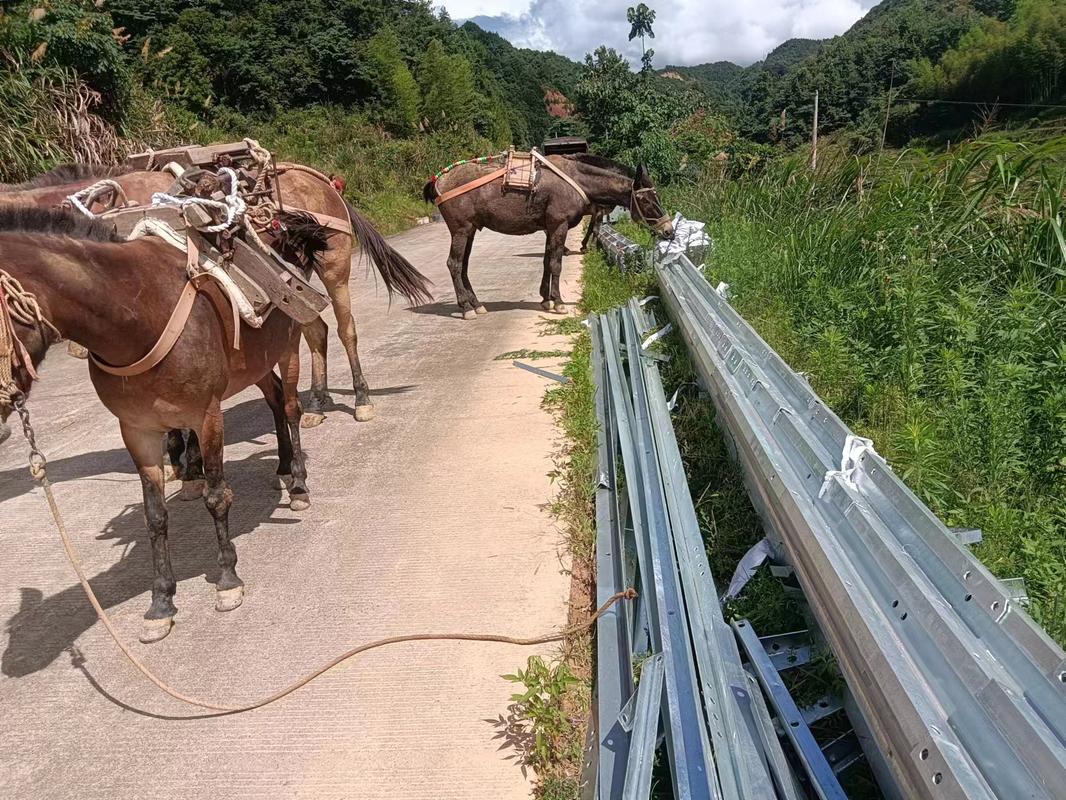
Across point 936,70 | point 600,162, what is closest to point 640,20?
point 936,70

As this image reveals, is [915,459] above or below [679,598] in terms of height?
above

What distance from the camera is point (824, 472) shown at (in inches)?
104

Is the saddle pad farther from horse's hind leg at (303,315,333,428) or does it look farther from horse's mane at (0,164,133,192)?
horse's mane at (0,164,133,192)

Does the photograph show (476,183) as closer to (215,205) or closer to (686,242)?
(686,242)

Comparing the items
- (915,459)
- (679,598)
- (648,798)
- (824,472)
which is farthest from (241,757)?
(915,459)

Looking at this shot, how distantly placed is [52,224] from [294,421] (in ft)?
6.46

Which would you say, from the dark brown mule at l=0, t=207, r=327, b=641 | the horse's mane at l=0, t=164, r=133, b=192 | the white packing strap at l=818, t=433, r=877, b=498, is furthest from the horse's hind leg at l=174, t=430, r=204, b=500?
the white packing strap at l=818, t=433, r=877, b=498

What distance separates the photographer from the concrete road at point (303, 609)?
255 centimetres

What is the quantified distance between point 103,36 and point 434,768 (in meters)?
15.6

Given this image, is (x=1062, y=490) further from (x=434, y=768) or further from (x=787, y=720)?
(x=434, y=768)

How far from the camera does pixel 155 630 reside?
3258 mm

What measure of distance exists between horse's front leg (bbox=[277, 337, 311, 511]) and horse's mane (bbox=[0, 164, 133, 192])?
1.88m

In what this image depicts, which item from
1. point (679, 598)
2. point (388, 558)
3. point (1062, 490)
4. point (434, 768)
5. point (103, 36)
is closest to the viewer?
point (434, 768)

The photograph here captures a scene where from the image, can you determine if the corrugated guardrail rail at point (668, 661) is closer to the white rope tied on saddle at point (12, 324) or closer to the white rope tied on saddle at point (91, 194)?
the white rope tied on saddle at point (12, 324)
